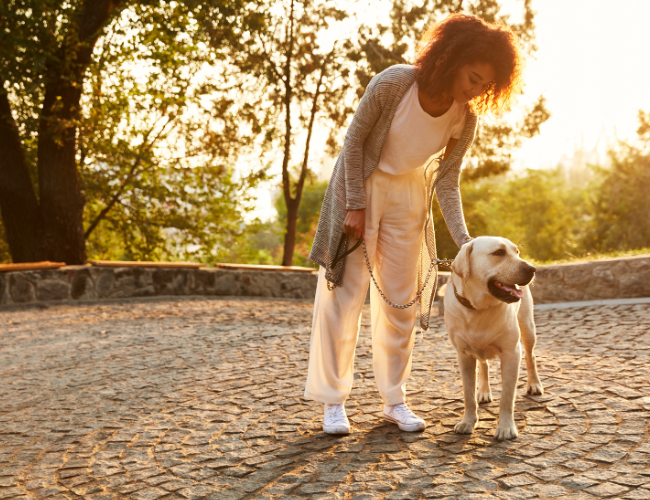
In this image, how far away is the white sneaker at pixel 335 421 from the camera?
146 inches

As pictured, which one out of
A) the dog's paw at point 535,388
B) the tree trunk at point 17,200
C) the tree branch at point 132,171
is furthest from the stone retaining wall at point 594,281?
the tree branch at point 132,171

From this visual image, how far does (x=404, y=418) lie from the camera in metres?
3.76

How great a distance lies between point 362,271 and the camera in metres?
3.85

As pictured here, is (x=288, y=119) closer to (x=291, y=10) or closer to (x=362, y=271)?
(x=291, y=10)

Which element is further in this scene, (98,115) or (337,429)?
(98,115)

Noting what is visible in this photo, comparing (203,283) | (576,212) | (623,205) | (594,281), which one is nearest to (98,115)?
(203,283)

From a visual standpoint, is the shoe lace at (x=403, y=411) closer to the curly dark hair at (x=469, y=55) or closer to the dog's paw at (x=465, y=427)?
the dog's paw at (x=465, y=427)

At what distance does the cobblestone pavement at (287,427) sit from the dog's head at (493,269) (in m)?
0.82

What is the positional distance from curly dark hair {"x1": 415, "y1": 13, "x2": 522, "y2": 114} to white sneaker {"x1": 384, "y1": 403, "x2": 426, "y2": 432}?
181 cm

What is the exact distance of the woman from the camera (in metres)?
3.40

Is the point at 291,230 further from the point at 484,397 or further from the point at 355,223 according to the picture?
the point at 355,223

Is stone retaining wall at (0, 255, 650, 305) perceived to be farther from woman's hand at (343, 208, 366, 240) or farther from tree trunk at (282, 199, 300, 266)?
woman's hand at (343, 208, 366, 240)

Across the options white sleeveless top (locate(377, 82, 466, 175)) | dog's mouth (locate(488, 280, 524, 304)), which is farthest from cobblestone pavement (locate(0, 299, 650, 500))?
white sleeveless top (locate(377, 82, 466, 175))

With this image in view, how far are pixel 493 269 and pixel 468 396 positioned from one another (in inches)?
31.9
